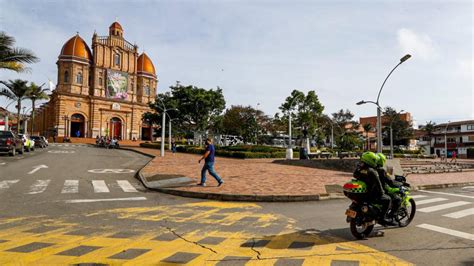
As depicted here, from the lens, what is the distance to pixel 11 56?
19359mm

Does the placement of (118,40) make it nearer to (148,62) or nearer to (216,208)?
(148,62)

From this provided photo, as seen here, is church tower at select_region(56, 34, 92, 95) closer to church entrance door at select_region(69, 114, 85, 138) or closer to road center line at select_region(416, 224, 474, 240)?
church entrance door at select_region(69, 114, 85, 138)

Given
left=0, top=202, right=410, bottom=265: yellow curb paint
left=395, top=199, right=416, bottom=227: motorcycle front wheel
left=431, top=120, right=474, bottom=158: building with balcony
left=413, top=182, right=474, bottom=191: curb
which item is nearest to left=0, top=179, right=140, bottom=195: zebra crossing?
left=0, top=202, right=410, bottom=265: yellow curb paint

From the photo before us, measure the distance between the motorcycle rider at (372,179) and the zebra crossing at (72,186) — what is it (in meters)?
7.30

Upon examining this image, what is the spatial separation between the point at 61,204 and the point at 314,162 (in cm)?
1817

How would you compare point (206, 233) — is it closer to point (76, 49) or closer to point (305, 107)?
point (305, 107)

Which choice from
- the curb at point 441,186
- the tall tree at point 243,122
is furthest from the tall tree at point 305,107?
the curb at point 441,186

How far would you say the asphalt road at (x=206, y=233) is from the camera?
14.8 ft

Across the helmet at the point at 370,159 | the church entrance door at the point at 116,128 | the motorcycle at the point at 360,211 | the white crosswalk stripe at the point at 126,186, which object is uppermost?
the church entrance door at the point at 116,128

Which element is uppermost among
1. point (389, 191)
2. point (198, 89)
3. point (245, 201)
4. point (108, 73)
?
point (108, 73)

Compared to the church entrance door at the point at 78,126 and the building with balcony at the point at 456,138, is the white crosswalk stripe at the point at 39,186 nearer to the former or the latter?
the church entrance door at the point at 78,126

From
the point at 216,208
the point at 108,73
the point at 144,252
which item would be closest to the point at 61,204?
the point at 216,208

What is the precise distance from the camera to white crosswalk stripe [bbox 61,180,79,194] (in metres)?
9.73

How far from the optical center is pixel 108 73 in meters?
67.8
